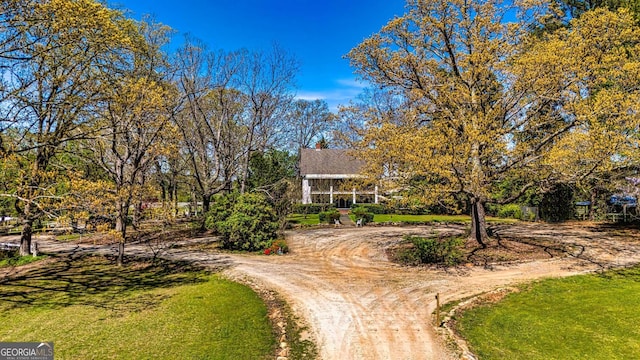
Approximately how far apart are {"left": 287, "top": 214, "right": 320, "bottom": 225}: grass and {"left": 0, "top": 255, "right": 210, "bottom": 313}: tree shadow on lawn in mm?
14904

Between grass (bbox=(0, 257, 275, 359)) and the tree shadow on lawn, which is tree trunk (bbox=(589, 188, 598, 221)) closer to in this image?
grass (bbox=(0, 257, 275, 359))

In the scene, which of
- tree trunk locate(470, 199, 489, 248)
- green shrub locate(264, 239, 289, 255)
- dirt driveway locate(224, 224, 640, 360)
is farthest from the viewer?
green shrub locate(264, 239, 289, 255)

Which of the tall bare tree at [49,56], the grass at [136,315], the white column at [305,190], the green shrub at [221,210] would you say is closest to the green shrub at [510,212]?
the white column at [305,190]

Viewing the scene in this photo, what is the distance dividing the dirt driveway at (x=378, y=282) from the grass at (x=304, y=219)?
7.66 metres

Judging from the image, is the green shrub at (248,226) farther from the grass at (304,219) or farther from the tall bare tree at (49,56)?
the grass at (304,219)

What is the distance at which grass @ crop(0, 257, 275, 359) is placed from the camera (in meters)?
7.75

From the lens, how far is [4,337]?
27.0ft

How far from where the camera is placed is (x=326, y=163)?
45.0 m

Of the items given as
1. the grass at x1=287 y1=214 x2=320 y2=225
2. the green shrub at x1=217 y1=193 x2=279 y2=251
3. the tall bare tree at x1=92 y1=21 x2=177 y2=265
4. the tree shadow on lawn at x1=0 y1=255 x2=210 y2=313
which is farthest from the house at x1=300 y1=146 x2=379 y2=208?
the tree shadow on lawn at x1=0 y1=255 x2=210 y2=313

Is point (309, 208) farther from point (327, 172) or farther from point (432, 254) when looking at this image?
point (432, 254)

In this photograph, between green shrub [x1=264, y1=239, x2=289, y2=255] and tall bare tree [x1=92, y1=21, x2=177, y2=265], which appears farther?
green shrub [x1=264, y1=239, x2=289, y2=255]

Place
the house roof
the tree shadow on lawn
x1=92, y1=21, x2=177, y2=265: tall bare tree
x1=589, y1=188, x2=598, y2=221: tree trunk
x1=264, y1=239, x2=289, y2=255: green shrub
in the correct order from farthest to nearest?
the house roof < x1=589, y1=188, x2=598, y2=221: tree trunk < x1=264, y1=239, x2=289, y2=255: green shrub < x1=92, y1=21, x2=177, y2=265: tall bare tree < the tree shadow on lawn

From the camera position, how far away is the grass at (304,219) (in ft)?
101

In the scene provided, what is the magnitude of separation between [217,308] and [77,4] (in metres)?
9.38
